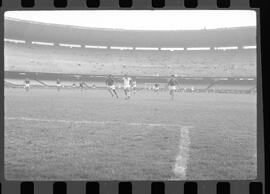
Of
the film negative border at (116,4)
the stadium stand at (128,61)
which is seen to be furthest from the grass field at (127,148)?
the stadium stand at (128,61)

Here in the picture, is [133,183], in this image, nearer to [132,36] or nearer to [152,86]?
[152,86]

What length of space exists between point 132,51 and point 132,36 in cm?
235

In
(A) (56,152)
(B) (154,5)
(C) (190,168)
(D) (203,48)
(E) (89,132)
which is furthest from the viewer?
(D) (203,48)

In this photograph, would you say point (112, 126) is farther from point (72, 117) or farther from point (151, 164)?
point (151, 164)

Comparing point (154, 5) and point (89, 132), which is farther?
point (89, 132)

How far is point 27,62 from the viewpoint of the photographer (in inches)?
1226

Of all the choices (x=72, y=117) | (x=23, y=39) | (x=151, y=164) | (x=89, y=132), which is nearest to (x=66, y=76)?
(x=23, y=39)

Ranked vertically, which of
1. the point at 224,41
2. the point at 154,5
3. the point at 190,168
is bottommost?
the point at 190,168

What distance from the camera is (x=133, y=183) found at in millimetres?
4000

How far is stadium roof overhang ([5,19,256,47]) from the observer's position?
30.0 metres

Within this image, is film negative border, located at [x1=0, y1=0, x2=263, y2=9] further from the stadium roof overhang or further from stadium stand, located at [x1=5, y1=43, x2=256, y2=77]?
stadium stand, located at [x1=5, y1=43, x2=256, y2=77]

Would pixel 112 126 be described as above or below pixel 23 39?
below

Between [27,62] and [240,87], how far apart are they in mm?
16118

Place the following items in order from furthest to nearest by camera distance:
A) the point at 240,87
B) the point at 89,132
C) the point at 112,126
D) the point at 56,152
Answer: the point at 240,87 < the point at 112,126 < the point at 89,132 < the point at 56,152
